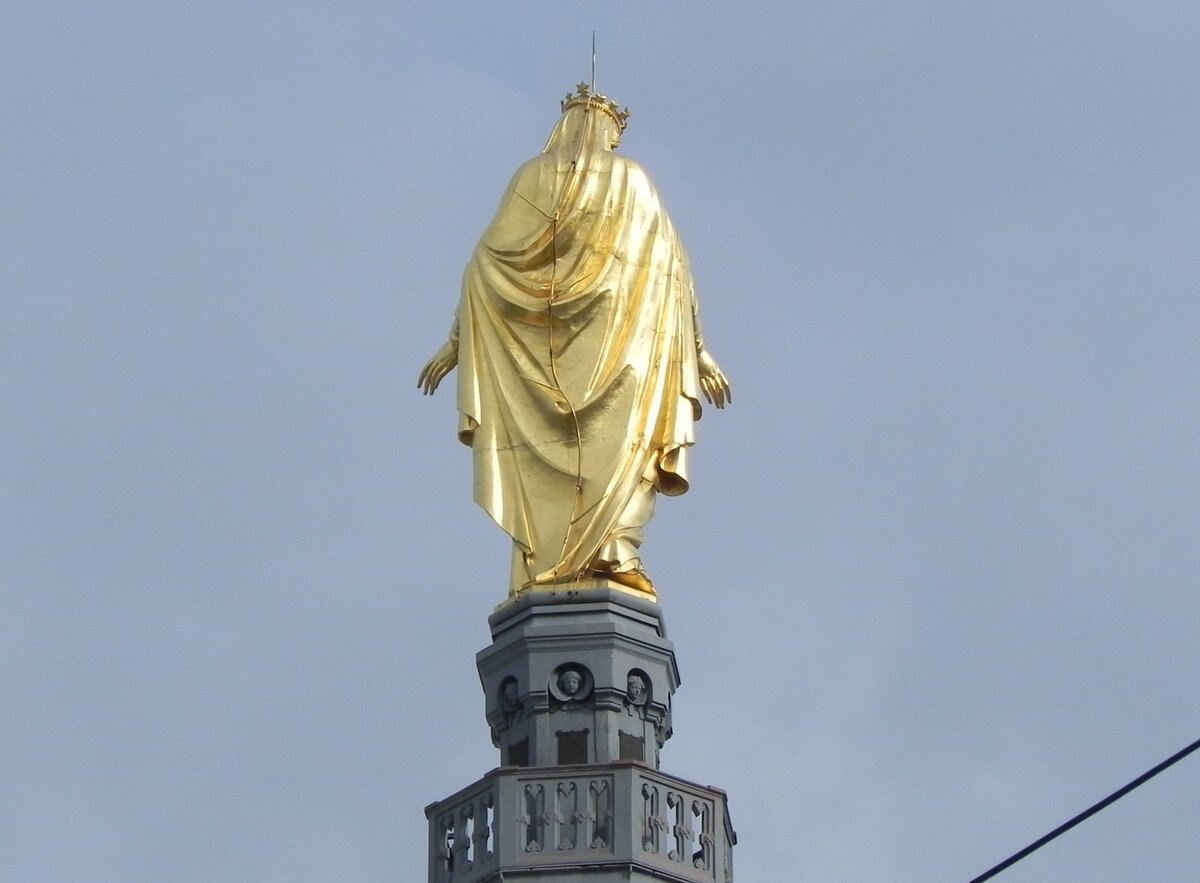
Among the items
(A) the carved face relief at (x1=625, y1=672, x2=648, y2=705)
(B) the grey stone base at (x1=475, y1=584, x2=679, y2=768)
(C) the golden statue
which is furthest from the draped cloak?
(A) the carved face relief at (x1=625, y1=672, x2=648, y2=705)

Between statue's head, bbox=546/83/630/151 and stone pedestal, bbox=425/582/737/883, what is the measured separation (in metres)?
3.78

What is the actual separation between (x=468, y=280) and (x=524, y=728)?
3.62 metres

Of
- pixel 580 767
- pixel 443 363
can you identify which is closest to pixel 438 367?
pixel 443 363

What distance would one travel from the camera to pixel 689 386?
2428 cm

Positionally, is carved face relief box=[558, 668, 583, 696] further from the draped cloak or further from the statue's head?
the statue's head

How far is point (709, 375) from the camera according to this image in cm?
2498

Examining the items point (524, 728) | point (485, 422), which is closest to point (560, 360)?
point (485, 422)

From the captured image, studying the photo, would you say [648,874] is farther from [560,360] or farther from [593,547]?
[560,360]

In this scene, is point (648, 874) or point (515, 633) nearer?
point (648, 874)

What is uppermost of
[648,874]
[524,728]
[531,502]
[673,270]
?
[673,270]

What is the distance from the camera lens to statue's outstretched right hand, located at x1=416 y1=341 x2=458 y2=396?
81.5 ft

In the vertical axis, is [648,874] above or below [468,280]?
below

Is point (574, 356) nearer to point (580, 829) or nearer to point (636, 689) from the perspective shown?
point (636, 689)

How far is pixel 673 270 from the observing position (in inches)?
971
